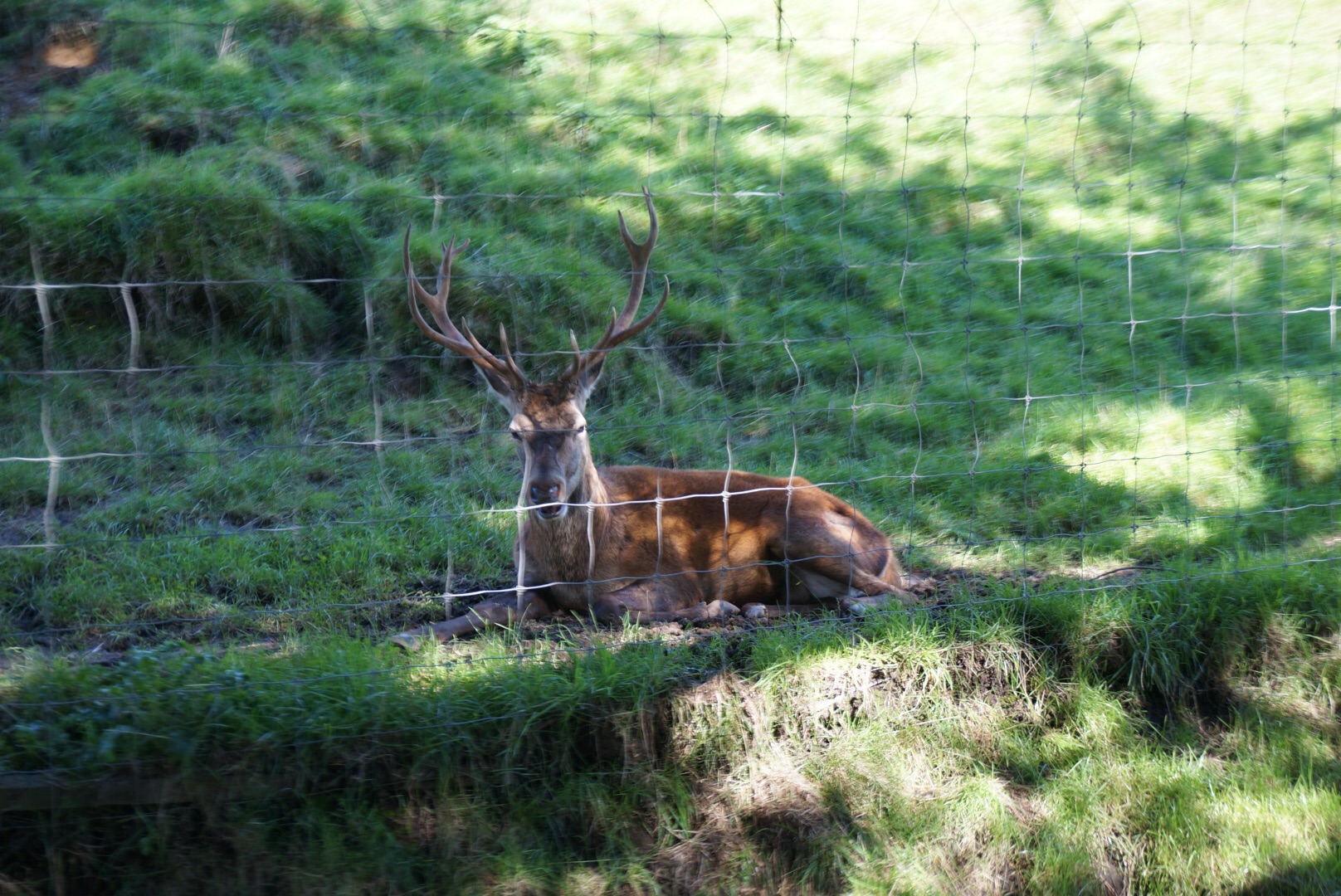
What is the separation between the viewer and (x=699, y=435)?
6.45m

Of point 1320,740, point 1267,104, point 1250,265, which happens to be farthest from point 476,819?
point 1267,104

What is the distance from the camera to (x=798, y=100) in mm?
9195

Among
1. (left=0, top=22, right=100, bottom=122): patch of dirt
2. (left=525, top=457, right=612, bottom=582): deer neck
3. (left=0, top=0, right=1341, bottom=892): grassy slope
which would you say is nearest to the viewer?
(left=0, top=0, right=1341, bottom=892): grassy slope

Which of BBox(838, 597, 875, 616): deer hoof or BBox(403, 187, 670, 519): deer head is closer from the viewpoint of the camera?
BBox(838, 597, 875, 616): deer hoof

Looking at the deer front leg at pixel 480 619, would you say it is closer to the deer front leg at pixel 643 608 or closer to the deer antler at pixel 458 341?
the deer front leg at pixel 643 608

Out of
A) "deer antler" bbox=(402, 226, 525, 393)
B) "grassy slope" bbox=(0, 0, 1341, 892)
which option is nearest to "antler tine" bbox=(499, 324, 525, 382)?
"deer antler" bbox=(402, 226, 525, 393)

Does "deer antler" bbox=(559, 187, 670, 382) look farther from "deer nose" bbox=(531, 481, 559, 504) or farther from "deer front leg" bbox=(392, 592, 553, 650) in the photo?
"deer front leg" bbox=(392, 592, 553, 650)

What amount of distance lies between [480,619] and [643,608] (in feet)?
2.64

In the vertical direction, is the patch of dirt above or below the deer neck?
above

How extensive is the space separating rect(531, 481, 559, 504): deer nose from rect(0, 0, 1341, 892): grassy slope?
57cm

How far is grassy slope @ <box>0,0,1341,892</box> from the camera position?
3492mm

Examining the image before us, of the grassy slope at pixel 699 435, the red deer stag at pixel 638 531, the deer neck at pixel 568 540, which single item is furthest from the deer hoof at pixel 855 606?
the deer neck at pixel 568 540

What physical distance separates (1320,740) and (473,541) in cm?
356

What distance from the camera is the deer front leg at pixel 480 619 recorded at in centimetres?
429
